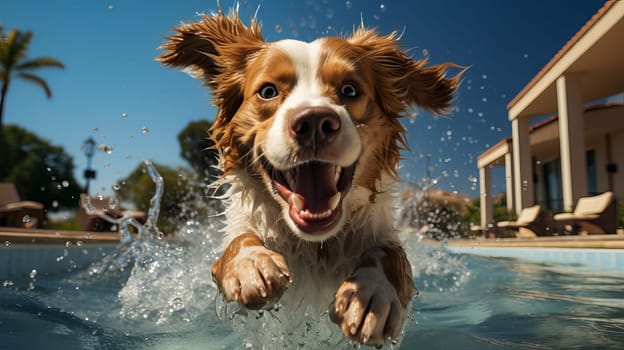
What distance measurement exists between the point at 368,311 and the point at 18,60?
28845mm

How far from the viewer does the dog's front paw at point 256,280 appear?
6.34ft

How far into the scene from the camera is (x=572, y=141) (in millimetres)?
14578

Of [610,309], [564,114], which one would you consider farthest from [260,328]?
[564,114]

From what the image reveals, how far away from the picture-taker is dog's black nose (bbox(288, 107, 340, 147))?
208 centimetres

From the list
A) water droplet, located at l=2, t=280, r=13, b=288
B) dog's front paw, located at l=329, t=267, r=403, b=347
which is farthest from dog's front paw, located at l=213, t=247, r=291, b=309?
water droplet, located at l=2, t=280, r=13, b=288

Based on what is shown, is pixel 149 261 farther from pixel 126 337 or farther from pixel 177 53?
pixel 177 53

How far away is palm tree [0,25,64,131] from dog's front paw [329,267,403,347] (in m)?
27.9

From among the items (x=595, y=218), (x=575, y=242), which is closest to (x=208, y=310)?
(x=575, y=242)

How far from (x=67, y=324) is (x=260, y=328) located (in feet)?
4.44

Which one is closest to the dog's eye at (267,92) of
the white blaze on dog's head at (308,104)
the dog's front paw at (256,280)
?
the white blaze on dog's head at (308,104)

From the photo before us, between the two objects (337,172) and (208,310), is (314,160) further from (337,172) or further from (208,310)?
(208,310)

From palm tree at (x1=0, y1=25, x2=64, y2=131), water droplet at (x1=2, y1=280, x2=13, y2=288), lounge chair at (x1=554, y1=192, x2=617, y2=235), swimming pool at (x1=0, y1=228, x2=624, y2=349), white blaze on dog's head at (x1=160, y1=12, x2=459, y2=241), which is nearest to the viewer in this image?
white blaze on dog's head at (x1=160, y1=12, x2=459, y2=241)

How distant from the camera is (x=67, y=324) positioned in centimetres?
325

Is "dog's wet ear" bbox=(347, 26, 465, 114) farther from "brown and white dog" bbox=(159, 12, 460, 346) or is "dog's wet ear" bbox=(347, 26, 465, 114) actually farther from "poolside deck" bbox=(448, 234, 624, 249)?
"poolside deck" bbox=(448, 234, 624, 249)
